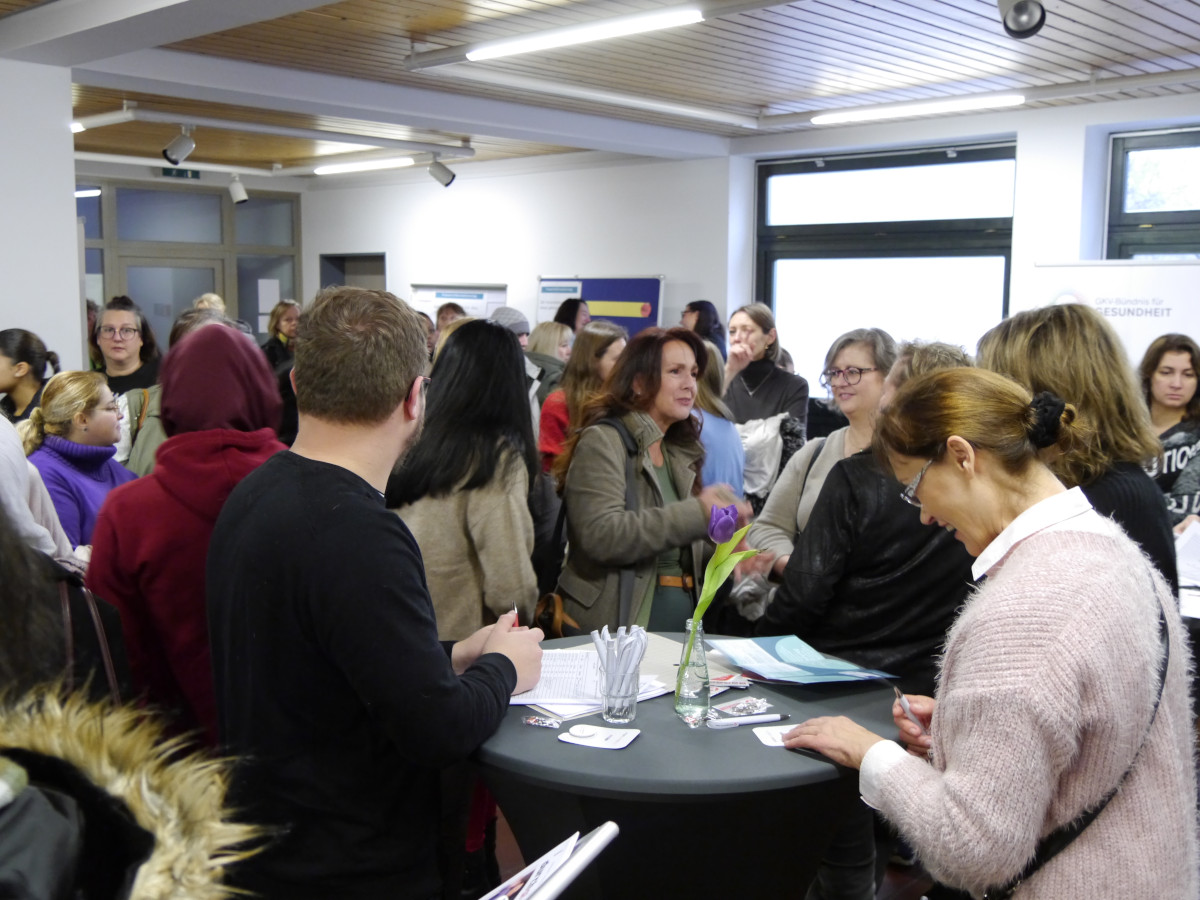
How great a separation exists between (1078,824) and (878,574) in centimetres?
95

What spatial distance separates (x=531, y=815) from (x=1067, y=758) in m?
0.97

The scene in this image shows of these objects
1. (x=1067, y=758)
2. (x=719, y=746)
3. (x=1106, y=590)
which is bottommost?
(x=719, y=746)

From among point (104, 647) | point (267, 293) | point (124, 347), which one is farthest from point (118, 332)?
point (267, 293)

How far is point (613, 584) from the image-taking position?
288 centimetres

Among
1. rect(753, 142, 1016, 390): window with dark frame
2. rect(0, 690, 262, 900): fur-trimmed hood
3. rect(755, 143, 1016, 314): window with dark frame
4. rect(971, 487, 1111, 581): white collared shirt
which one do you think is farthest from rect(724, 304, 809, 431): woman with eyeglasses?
rect(0, 690, 262, 900): fur-trimmed hood

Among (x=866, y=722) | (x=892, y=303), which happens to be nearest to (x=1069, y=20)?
(x=892, y=303)

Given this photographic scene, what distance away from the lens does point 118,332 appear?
5.05 metres

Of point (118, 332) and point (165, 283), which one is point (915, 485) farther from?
point (165, 283)

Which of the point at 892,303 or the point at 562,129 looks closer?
the point at 562,129

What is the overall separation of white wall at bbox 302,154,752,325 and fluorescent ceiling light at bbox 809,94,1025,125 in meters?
1.53

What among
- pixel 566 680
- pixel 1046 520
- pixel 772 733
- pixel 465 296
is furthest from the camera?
pixel 465 296

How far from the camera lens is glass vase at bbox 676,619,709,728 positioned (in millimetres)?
1916

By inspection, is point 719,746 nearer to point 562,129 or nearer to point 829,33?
point 829,33

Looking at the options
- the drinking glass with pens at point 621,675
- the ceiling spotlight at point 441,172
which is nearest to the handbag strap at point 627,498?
the drinking glass with pens at point 621,675
